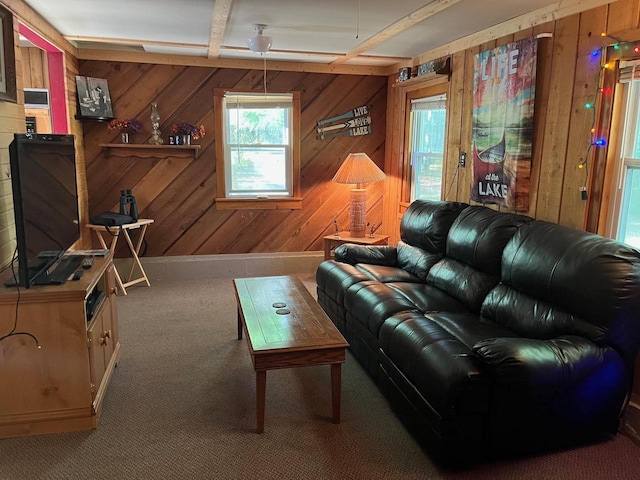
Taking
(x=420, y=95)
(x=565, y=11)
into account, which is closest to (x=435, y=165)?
(x=420, y=95)

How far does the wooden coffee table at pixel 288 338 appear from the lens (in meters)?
2.32

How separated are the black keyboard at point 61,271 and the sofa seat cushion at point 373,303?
1.64 meters

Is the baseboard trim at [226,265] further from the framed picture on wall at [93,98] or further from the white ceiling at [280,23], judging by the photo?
the white ceiling at [280,23]

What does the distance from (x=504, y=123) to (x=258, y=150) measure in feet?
8.76

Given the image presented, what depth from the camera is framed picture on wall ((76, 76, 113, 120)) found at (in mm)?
4469

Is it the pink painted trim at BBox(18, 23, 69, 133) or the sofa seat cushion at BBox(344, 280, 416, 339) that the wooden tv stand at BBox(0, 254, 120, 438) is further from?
the pink painted trim at BBox(18, 23, 69, 133)

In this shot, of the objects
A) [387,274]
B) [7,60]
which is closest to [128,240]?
[7,60]

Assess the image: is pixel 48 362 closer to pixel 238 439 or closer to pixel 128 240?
pixel 238 439

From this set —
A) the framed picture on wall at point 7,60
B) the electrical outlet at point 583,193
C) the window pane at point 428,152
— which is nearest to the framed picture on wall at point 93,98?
the framed picture on wall at point 7,60

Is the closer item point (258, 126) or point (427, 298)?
point (427, 298)

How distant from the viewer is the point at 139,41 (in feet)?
13.7

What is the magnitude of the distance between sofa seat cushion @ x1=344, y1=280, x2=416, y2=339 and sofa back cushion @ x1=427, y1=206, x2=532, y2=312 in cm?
38

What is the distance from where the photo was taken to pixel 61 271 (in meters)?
2.53

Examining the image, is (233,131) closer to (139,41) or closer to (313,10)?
(139,41)
